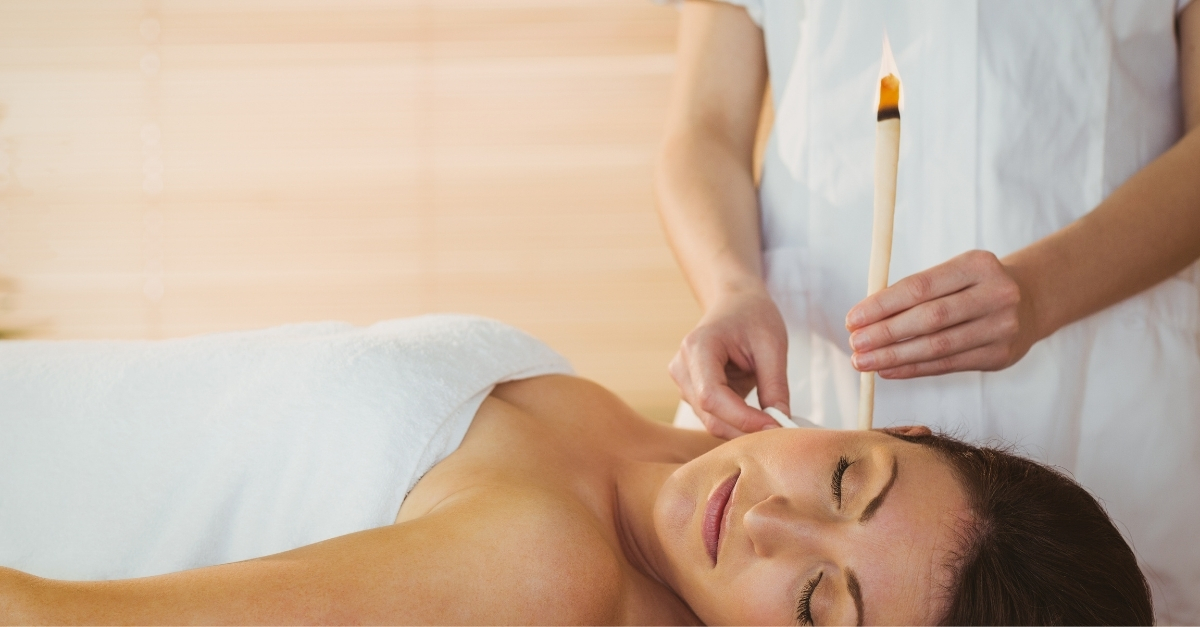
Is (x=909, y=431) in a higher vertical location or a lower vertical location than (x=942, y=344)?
lower

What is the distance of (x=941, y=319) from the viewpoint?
106cm

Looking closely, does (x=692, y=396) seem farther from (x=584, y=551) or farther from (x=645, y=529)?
(x=584, y=551)

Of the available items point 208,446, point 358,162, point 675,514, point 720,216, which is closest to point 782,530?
point 675,514

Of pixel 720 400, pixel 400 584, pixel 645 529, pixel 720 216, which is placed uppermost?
pixel 720 216

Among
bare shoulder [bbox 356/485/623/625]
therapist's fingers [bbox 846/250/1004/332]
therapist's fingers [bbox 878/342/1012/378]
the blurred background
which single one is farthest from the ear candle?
the blurred background

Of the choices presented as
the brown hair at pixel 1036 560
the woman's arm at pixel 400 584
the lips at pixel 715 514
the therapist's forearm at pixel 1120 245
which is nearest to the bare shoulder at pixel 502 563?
the woman's arm at pixel 400 584

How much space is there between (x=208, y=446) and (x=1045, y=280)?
118cm

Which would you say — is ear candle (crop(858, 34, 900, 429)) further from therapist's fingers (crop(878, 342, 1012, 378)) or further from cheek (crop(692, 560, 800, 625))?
cheek (crop(692, 560, 800, 625))

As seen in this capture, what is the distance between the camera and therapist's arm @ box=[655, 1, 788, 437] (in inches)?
48.2

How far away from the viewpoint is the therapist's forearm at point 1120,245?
1173 millimetres

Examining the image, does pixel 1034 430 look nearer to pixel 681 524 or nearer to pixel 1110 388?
pixel 1110 388

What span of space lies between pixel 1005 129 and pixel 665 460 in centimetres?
78

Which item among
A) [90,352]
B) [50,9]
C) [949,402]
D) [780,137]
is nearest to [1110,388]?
[949,402]

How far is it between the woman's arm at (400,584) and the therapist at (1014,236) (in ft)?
1.11
